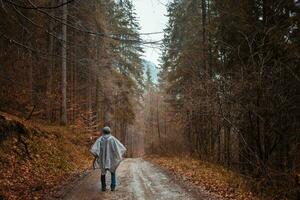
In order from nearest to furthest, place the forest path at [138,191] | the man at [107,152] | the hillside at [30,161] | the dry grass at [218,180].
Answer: the forest path at [138,191], the dry grass at [218,180], the hillside at [30,161], the man at [107,152]

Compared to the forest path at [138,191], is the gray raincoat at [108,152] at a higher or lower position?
higher

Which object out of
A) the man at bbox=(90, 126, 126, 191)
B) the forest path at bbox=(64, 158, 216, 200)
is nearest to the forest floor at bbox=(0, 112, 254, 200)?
the forest path at bbox=(64, 158, 216, 200)

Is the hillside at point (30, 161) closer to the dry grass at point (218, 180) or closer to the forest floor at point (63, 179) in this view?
the forest floor at point (63, 179)

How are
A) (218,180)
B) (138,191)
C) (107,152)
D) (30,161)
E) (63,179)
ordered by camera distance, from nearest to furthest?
(138,191), (107,152), (218,180), (63,179), (30,161)

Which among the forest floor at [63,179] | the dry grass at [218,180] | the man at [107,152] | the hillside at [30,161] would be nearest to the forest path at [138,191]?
the forest floor at [63,179]

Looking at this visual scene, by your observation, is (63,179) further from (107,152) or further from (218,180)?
(218,180)

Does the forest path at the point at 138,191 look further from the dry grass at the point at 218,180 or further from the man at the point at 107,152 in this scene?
the man at the point at 107,152

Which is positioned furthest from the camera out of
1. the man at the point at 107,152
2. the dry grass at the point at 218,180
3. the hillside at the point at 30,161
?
the man at the point at 107,152

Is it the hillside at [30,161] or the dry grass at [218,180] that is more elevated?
the hillside at [30,161]

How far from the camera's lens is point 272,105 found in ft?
38.5

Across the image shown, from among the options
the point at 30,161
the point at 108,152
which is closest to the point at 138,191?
the point at 108,152

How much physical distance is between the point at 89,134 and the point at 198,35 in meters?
9.82

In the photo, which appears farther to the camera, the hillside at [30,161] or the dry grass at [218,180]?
the hillside at [30,161]

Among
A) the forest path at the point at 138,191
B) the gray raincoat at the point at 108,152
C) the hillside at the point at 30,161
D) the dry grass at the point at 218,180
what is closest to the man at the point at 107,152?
the gray raincoat at the point at 108,152
